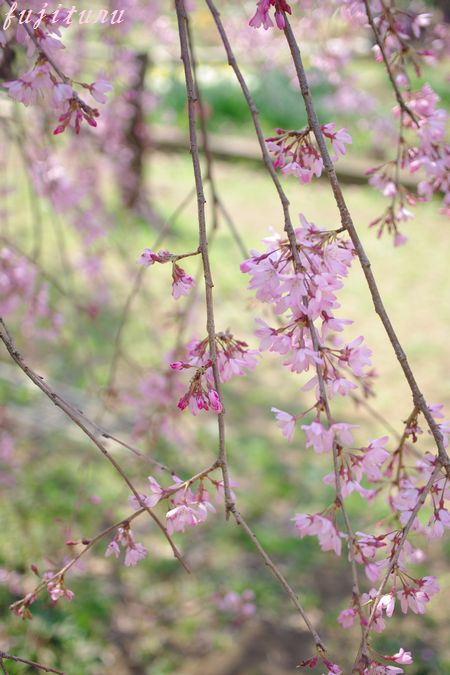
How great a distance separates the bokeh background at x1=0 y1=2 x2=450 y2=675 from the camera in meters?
2.33

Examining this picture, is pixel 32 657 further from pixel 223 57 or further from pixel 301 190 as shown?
pixel 223 57

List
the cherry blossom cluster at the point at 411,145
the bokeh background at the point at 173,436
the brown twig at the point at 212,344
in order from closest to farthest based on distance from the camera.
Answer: the brown twig at the point at 212,344, the cherry blossom cluster at the point at 411,145, the bokeh background at the point at 173,436

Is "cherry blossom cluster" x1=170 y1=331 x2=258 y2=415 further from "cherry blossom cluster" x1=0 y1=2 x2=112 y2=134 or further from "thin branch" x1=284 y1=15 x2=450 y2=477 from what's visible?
"cherry blossom cluster" x1=0 y1=2 x2=112 y2=134

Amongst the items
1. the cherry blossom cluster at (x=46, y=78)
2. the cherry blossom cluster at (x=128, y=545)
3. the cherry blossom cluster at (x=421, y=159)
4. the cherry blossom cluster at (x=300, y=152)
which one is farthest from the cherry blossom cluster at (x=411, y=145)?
the cherry blossom cluster at (x=128, y=545)

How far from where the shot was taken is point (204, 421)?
367 centimetres

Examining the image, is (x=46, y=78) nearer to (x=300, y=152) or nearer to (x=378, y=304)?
(x=300, y=152)

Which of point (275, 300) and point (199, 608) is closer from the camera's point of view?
point (275, 300)

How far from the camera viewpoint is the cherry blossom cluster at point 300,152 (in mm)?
1071

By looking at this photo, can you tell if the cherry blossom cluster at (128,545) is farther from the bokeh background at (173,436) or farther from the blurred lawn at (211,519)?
the blurred lawn at (211,519)

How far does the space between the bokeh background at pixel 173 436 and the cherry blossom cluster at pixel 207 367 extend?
266 mm

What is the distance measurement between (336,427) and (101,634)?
1.68m

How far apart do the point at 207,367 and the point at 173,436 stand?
1.98 metres

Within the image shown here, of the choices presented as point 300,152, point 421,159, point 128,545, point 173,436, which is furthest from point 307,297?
point 173,436

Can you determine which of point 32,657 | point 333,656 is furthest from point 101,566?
point 333,656
